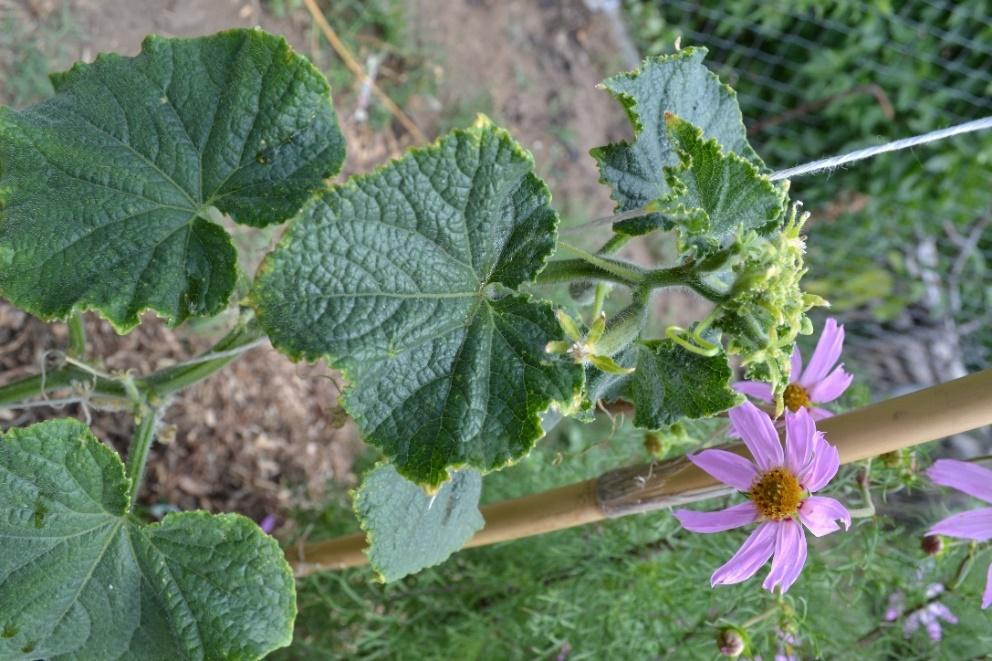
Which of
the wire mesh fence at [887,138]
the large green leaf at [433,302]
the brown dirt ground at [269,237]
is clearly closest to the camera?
the large green leaf at [433,302]

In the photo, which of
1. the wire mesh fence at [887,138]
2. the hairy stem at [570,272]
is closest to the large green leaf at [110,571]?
the hairy stem at [570,272]

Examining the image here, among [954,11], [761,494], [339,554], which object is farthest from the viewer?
[954,11]

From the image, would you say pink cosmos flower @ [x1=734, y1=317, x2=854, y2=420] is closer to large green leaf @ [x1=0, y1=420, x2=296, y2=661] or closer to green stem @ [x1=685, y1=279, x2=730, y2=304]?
green stem @ [x1=685, y1=279, x2=730, y2=304]

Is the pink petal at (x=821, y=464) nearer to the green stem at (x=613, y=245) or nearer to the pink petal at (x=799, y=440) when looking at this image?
the pink petal at (x=799, y=440)

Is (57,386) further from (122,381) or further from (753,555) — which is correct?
(753,555)

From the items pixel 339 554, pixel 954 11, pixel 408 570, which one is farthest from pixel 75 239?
pixel 954 11

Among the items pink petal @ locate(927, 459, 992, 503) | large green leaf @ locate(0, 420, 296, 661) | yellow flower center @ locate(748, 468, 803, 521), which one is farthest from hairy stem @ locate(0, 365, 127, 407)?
pink petal @ locate(927, 459, 992, 503)

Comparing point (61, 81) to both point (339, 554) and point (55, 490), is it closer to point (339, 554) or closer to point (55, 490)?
point (55, 490)
